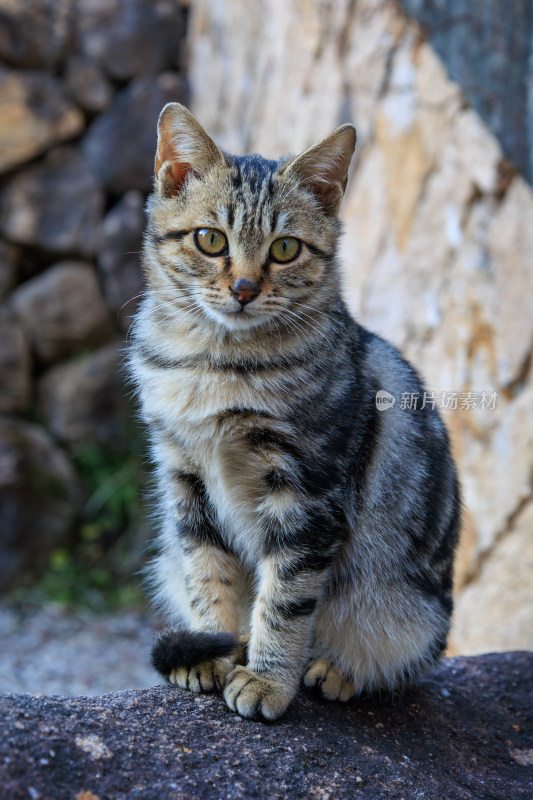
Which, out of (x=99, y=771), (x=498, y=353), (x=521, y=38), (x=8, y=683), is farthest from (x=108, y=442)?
(x=99, y=771)

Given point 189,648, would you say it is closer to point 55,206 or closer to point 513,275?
point 513,275

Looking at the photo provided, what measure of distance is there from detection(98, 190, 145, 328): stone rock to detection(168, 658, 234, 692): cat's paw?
385cm

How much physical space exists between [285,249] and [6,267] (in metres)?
3.92

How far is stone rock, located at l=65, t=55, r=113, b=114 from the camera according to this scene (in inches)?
214

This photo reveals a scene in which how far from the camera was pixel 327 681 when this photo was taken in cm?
204

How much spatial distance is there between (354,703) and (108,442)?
3646 mm

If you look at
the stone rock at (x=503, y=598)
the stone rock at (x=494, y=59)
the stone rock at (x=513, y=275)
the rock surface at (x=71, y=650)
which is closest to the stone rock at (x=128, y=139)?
the stone rock at (x=494, y=59)

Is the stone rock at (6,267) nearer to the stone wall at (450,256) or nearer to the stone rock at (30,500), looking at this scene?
the stone rock at (30,500)

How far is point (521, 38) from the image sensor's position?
119 inches

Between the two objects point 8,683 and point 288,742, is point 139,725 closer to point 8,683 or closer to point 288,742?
point 288,742

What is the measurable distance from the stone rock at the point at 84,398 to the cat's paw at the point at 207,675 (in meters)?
3.67

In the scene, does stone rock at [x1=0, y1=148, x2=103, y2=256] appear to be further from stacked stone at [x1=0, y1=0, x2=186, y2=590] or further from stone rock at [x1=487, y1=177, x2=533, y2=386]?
stone rock at [x1=487, y1=177, x2=533, y2=386]

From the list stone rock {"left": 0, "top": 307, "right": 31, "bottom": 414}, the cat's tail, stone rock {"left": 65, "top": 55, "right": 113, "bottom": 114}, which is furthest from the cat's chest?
stone rock {"left": 65, "top": 55, "right": 113, "bottom": 114}

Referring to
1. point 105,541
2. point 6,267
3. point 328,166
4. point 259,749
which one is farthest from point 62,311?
point 259,749
